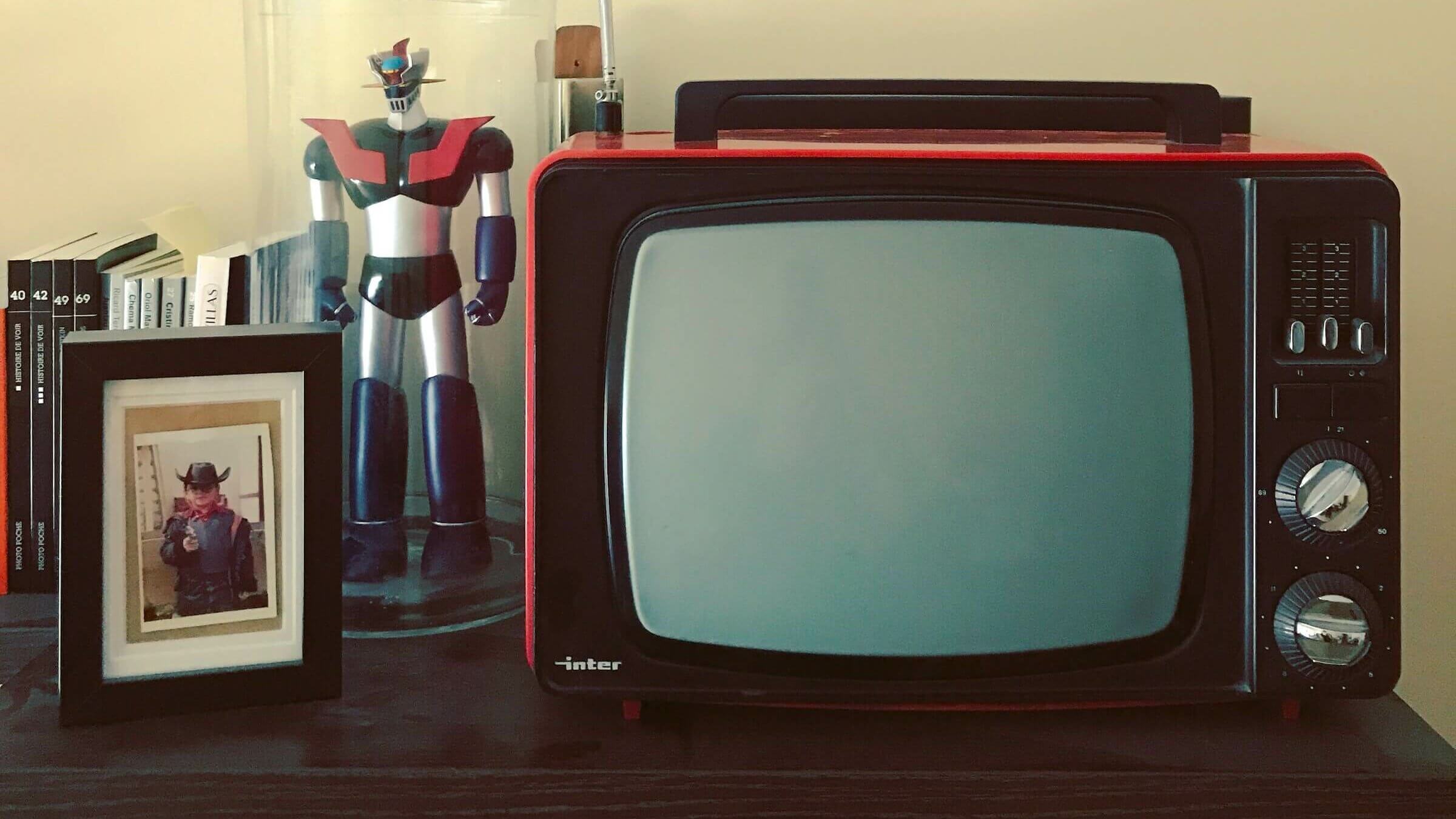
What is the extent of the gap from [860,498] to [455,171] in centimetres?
39

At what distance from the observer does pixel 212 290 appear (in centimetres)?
82

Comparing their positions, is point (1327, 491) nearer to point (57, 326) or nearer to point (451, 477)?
point (451, 477)

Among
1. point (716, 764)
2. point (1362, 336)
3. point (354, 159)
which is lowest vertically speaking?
point (716, 764)

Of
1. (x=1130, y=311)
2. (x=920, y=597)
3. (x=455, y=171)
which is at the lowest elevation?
(x=920, y=597)

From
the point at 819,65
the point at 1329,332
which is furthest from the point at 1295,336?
the point at 819,65

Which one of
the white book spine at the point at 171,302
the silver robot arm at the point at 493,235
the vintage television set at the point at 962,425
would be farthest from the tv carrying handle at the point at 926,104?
the white book spine at the point at 171,302

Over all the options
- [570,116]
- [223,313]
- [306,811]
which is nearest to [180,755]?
[306,811]

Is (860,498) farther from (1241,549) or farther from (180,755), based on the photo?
(180,755)

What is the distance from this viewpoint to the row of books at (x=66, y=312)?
32.4 inches

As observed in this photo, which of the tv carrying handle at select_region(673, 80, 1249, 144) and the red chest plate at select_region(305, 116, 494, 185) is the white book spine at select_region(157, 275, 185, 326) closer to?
the red chest plate at select_region(305, 116, 494, 185)

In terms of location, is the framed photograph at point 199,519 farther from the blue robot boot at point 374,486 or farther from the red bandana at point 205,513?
the blue robot boot at point 374,486

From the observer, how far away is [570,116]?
3.01ft

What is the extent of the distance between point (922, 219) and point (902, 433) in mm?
119

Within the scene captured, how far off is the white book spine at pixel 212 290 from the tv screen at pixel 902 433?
0.36 metres
